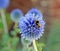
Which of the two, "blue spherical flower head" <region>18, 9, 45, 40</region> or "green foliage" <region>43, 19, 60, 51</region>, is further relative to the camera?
"green foliage" <region>43, 19, 60, 51</region>

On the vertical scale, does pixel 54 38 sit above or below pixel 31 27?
below

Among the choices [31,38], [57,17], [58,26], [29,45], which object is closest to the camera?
[31,38]

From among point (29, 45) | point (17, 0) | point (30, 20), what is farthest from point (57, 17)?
point (30, 20)

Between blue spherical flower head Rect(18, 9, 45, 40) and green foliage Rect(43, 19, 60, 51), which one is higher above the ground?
blue spherical flower head Rect(18, 9, 45, 40)

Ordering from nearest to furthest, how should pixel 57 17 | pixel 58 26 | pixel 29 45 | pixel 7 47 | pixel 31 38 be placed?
pixel 31 38 < pixel 29 45 < pixel 7 47 < pixel 58 26 < pixel 57 17

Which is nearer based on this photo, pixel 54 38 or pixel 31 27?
pixel 31 27

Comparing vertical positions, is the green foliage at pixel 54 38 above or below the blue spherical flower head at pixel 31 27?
below

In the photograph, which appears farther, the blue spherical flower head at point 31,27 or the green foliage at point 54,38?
the green foliage at point 54,38

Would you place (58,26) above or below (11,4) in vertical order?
below

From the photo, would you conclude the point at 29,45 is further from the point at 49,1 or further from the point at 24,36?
the point at 49,1

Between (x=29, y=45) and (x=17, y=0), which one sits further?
(x=17, y=0)
